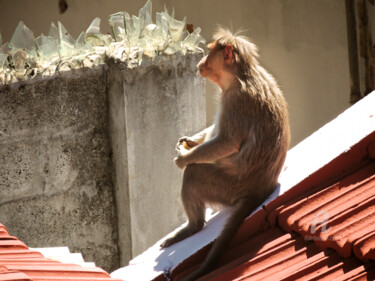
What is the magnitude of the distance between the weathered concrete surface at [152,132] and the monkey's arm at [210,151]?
903 mm

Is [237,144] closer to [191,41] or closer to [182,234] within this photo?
[182,234]

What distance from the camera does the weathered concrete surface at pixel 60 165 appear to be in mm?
4039

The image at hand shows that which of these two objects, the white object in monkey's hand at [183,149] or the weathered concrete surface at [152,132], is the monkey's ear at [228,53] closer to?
the white object in monkey's hand at [183,149]

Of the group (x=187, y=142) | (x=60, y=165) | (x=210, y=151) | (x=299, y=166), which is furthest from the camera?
(x=60, y=165)

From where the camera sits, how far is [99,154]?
4.38 metres

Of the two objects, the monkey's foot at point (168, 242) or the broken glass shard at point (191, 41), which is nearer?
the monkey's foot at point (168, 242)

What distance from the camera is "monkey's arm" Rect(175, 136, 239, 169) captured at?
11.2 feet

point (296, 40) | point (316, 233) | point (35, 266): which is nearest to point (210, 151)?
point (316, 233)

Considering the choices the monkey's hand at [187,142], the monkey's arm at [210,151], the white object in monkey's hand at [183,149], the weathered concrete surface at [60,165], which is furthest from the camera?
the weathered concrete surface at [60,165]

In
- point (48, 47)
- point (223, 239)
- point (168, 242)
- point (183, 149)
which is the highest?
point (48, 47)

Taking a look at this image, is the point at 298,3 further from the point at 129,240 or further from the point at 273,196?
the point at 273,196

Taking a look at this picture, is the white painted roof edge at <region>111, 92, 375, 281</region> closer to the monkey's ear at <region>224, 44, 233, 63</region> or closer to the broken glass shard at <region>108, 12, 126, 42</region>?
the monkey's ear at <region>224, 44, 233, 63</region>

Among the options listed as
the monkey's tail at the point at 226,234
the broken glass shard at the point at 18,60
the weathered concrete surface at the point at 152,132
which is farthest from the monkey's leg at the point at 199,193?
the broken glass shard at the point at 18,60

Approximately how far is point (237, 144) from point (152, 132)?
3.86 ft
